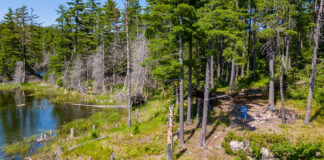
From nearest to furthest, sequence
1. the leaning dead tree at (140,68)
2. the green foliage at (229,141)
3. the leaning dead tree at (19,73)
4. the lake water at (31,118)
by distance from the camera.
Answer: the green foliage at (229,141) < the lake water at (31,118) < the leaning dead tree at (140,68) < the leaning dead tree at (19,73)

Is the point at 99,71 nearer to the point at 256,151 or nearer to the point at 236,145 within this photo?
the point at 236,145

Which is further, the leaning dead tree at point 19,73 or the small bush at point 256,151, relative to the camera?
the leaning dead tree at point 19,73

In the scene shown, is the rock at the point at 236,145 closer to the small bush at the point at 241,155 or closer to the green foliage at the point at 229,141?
the green foliage at the point at 229,141

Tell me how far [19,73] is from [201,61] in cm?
4839

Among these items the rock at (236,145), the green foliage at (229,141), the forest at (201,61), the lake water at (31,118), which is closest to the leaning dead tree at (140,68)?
the forest at (201,61)

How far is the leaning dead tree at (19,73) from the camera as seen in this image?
47.0 m

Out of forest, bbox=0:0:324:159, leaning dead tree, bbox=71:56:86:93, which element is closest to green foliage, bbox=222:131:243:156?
forest, bbox=0:0:324:159

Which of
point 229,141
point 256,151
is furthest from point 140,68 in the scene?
point 256,151

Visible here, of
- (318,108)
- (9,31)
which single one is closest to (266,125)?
(318,108)

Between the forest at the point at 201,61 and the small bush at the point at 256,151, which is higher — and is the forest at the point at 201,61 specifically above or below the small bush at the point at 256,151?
above

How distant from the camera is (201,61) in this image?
24328 millimetres

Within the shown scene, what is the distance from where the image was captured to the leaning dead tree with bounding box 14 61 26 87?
47.0m

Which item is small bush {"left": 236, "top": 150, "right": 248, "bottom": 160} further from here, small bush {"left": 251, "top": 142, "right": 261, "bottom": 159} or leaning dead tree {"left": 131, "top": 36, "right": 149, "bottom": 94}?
leaning dead tree {"left": 131, "top": 36, "right": 149, "bottom": 94}

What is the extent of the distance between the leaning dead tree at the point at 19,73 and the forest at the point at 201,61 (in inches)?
13.1
